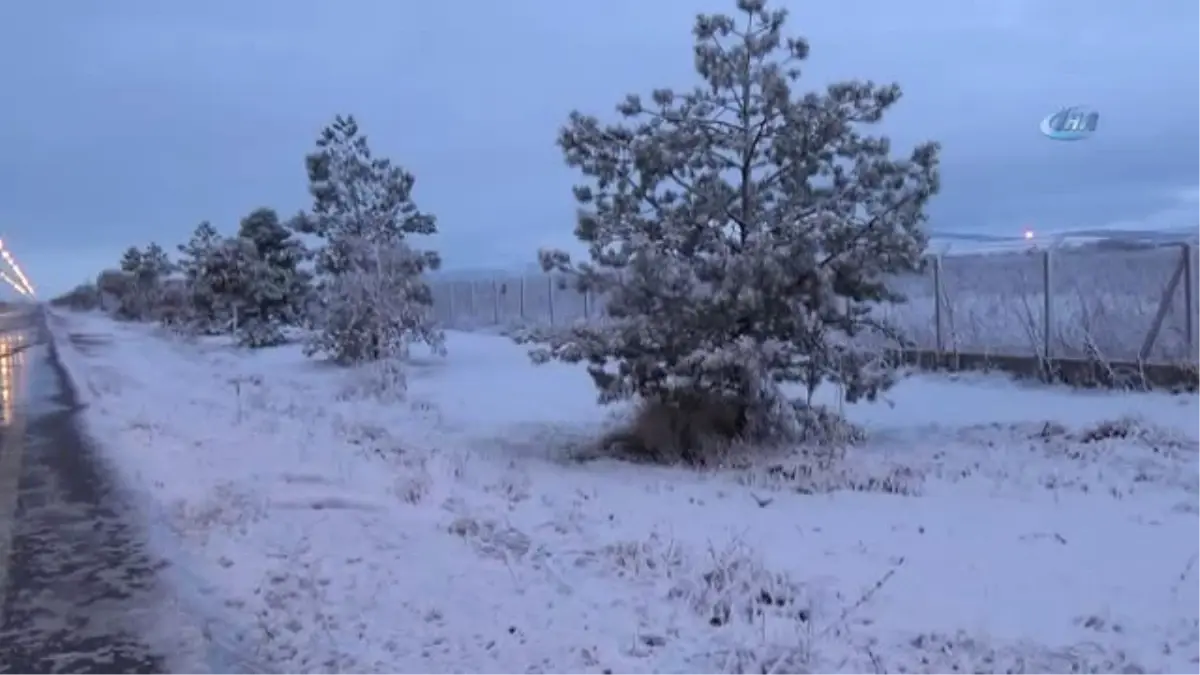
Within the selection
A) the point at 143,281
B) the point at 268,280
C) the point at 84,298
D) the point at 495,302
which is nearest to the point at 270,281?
the point at 268,280

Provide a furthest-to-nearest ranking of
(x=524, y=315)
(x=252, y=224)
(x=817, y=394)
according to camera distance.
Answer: (x=524, y=315) < (x=252, y=224) < (x=817, y=394)

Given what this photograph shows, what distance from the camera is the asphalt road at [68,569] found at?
20.8ft

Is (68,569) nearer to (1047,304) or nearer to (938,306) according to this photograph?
(1047,304)

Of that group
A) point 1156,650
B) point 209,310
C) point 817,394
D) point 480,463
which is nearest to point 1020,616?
point 1156,650

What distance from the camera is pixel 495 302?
43156 millimetres

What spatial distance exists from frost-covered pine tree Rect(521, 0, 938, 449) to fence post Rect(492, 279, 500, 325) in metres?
29.6

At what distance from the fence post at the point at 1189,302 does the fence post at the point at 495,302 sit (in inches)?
1108

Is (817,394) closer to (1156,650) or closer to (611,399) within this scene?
(611,399)

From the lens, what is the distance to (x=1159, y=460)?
11133 mm

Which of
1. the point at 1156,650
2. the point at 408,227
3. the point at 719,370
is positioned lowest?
the point at 1156,650

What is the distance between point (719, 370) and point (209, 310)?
3250cm

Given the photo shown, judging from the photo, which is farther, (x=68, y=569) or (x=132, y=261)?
(x=132, y=261)

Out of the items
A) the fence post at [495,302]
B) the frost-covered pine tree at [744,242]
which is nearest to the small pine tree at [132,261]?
the fence post at [495,302]

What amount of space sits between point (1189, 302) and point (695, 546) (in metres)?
10.2
